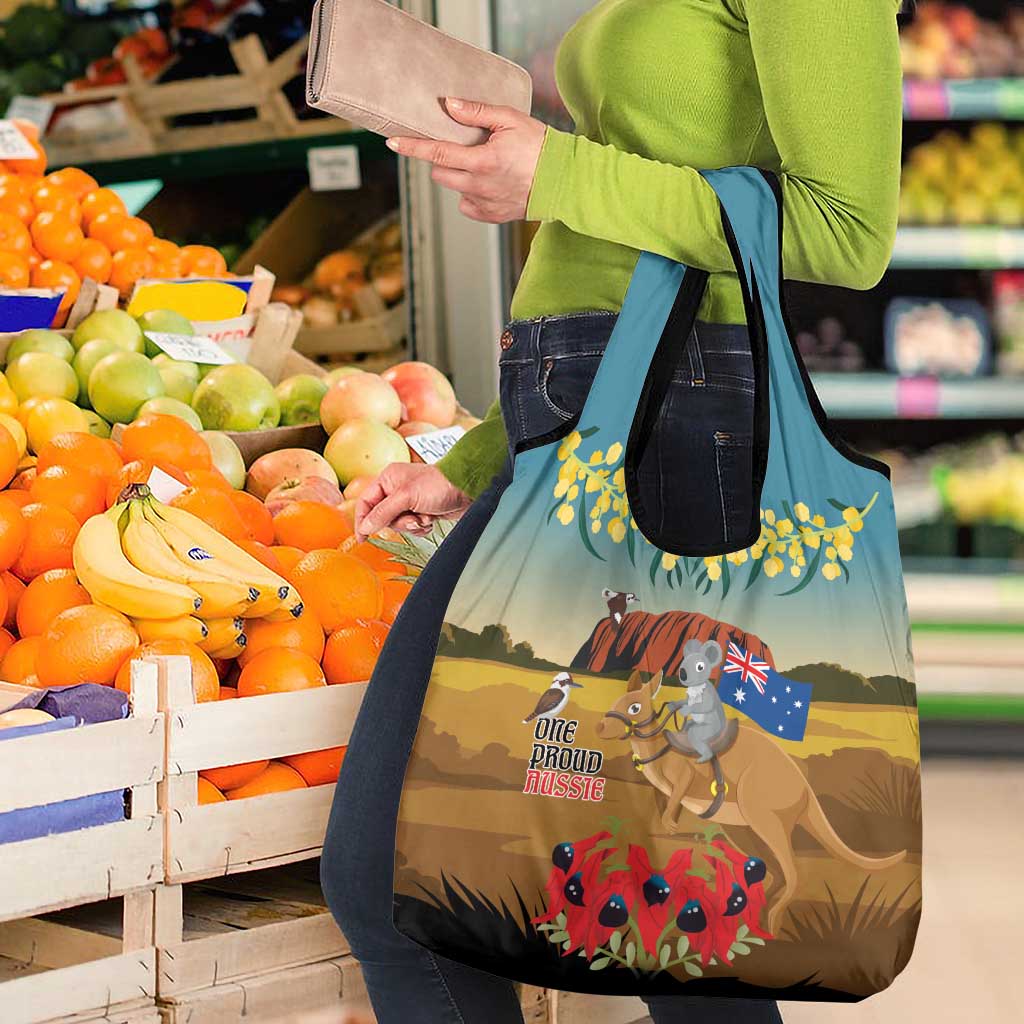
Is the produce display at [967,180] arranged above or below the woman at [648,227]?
below

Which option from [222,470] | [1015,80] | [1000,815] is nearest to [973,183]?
[1015,80]

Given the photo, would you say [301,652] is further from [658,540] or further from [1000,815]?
[1000,815]

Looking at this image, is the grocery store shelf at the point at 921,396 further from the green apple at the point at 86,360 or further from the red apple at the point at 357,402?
the green apple at the point at 86,360

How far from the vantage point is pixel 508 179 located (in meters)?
1.08

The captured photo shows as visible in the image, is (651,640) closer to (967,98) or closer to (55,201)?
(55,201)

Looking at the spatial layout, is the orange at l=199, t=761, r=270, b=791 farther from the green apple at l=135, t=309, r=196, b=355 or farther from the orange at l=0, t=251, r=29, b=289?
the orange at l=0, t=251, r=29, b=289

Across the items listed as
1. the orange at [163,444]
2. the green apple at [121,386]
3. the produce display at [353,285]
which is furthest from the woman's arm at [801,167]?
the produce display at [353,285]

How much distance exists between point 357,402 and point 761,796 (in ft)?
5.80

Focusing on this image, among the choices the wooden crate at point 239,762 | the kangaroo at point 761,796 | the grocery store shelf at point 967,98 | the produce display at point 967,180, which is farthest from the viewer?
the produce display at point 967,180

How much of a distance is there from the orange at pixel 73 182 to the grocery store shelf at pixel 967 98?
6.59 feet

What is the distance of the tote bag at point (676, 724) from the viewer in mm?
1003

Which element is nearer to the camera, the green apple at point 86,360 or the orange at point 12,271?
the green apple at point 86,360

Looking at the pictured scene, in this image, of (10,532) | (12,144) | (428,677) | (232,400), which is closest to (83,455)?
(10,532)

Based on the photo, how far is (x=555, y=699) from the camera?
1038mm
